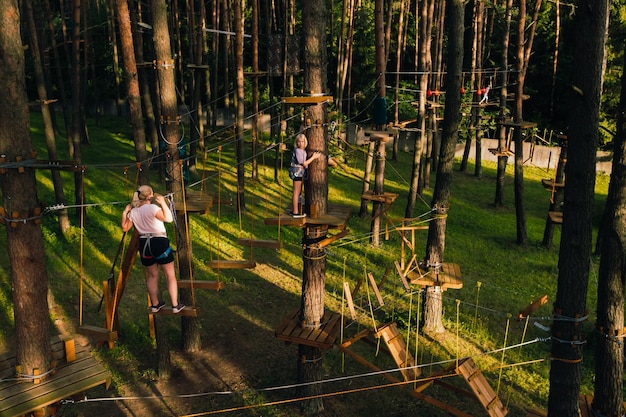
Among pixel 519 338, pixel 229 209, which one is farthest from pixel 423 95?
pixel 519 338

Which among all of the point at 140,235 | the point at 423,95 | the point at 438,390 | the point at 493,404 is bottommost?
the point at 438,390

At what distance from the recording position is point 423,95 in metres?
18.9

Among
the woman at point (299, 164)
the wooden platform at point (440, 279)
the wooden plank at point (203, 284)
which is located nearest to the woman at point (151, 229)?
the wooden plank at point (203, 284)

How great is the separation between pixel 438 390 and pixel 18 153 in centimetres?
854

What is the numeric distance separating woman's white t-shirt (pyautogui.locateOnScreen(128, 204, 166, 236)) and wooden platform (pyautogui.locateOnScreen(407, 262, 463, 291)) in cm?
554

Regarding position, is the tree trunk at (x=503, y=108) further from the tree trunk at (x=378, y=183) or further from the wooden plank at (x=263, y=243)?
the wooden plank at (x=263, y=243)

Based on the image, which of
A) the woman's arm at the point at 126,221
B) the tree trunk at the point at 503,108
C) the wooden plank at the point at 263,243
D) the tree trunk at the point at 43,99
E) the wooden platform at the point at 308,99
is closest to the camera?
the woman's arm at the point at 126,221

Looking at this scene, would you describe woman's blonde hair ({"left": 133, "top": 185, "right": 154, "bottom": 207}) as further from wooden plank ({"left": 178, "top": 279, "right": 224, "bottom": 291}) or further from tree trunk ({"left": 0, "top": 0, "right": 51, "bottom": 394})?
wooden plank ({"left": 178, "top": 279, "right": 224, "bottom": 291})

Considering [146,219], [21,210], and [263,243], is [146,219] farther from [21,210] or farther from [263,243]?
[263,243]

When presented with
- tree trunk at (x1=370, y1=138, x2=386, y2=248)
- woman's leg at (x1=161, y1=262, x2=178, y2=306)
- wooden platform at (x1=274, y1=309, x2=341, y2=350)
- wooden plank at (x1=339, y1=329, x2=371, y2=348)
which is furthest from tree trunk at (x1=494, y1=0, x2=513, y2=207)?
woman's leg at (x1=161, y1=262, x2=178, y2=306)

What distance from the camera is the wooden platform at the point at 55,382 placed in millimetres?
5641

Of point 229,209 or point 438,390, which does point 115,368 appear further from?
point 229,209

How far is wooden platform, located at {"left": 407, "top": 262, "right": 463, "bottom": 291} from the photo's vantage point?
10867mm

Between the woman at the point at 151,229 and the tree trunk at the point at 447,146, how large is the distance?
6334 mm
